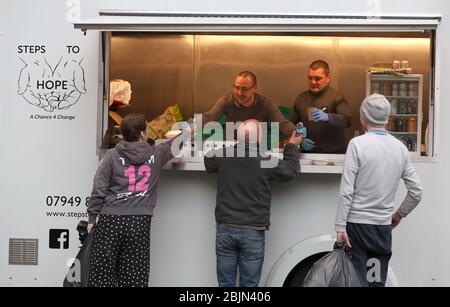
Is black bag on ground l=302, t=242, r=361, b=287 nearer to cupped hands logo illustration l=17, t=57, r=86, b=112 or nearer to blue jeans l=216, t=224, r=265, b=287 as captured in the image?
blue jeans l=216, t=224, r=265, b=287

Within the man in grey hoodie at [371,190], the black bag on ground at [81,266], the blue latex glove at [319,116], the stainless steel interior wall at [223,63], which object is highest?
the stainless steel interior wall at [223,63]

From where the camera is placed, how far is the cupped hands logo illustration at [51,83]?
14.6 ft

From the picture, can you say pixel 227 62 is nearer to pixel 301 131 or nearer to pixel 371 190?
pixel 301 131

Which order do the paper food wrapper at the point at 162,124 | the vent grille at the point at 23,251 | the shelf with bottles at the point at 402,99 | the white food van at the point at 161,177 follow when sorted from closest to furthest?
the white food van at the point at 161,177, the vent grille at the point at 23,251, the shelf with bottles at the point at 402,99, the paper food wrapper at the point at 162,124

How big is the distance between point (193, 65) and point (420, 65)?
237cm

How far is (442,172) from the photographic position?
4281 mm

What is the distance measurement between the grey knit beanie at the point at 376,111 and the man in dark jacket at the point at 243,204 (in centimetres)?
62

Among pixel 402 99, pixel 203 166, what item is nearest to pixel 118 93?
pixel 203 166

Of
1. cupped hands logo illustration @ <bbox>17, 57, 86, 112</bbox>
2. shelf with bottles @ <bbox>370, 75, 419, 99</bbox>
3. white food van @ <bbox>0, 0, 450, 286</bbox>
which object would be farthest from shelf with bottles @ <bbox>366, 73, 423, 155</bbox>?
cupped hands logo illustration @ <bbox>17, 57, 86, 112</bbox>

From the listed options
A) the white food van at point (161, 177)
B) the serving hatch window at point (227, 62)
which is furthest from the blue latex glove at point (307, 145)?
the serving hatch window at point (227, 62)

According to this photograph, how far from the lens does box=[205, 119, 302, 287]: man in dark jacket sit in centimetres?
416

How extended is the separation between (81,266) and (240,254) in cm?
95

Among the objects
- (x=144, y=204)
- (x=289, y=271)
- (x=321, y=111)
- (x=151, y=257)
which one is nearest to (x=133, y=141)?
(x=144, y=204)

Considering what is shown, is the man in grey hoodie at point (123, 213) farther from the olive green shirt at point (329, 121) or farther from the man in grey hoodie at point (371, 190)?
the olive green shirt at point (329, 121)
